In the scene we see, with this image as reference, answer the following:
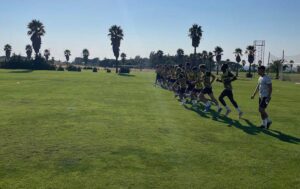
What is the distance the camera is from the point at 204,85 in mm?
16609

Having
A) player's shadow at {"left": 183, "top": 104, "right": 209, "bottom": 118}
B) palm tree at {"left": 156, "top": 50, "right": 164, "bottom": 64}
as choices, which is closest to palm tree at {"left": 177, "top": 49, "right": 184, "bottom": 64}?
palm tree at {"left": 156, "top": 50, "right": 164, "bottom": 64}

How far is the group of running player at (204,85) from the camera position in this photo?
12469 millimetres

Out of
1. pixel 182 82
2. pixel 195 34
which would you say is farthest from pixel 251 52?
pixel 182 82

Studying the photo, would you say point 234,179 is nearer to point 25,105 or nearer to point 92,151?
point 92,151

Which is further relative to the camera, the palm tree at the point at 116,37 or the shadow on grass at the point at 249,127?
the palm tree at the point at 116,37

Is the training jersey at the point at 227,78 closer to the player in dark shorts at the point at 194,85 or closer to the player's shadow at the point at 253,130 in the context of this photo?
the player's shadow at the point at 253,130

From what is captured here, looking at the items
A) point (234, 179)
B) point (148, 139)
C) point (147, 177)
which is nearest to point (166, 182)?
point (147, 177)

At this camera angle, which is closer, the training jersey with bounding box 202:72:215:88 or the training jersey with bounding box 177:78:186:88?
the training jersey with bounding box 202:72:215:88

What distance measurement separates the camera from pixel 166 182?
6457mm

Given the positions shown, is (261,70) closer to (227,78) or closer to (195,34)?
(227,78)

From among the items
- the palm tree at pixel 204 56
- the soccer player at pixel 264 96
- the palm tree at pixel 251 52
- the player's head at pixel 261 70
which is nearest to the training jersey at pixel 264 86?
the soccer player at pixel 264 96

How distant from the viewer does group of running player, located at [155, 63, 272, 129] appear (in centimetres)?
1247

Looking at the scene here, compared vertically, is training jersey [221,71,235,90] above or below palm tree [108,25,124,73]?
below

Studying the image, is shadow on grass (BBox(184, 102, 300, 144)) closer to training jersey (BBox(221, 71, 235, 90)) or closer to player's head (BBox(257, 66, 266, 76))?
training jersey (BBox(221, 71, 235, 90))
